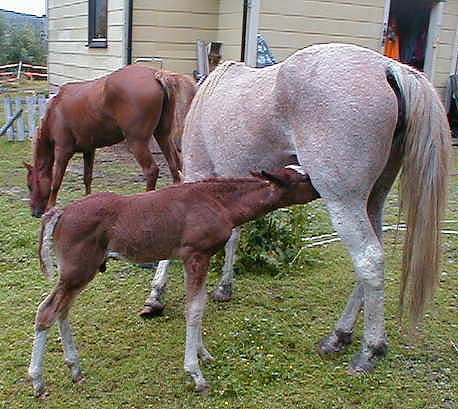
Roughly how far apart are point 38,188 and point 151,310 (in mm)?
2297

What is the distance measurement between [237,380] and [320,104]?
1427mm

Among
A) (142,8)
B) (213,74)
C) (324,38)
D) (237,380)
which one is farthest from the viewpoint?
(324,38)

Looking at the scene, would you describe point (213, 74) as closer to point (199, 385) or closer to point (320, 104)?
point (320, 104)

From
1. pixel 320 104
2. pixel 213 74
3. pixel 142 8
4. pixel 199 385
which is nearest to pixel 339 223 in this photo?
pixel 320 104

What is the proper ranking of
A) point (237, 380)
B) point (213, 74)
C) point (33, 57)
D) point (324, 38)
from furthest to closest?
point (33, 57) < point (324, 38) < point (213, 74) < point (237, 380)

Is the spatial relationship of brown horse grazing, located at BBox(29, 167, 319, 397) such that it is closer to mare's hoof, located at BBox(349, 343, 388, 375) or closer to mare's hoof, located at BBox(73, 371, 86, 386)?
mare's hoof, located at BBox(73, 371, 86, 386)

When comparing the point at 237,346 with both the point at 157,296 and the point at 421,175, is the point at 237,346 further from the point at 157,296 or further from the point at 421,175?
the point at 421,175

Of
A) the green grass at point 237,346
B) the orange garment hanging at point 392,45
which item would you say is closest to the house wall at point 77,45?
the green grass at point 237,346

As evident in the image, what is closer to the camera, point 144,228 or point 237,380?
point 144,228

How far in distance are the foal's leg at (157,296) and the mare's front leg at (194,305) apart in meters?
0.81

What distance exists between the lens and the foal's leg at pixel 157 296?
134 inches

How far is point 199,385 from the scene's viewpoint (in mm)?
2590

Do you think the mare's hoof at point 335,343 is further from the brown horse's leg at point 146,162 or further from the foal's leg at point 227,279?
the brown horse's leg at point 146,162

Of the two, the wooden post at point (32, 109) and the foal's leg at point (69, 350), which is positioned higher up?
the wooden post at point (32, 109)
